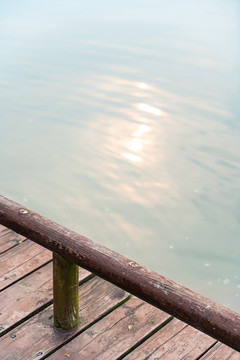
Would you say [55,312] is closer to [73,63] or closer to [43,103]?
[43,103]

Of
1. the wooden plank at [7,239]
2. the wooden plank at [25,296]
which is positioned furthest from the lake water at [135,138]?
the wooden plank at [25,296]

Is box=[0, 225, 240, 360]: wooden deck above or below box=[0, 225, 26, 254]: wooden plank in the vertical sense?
below

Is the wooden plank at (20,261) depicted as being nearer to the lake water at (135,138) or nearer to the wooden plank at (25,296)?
the wooden plank at (25,296)

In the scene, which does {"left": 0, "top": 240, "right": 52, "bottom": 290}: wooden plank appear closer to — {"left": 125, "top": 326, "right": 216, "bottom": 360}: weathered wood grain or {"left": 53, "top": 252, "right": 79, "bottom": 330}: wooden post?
{"left": 53, "top": 252, "right": 79, "bottom": 330}: wooden post

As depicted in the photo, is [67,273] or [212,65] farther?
[212,65]

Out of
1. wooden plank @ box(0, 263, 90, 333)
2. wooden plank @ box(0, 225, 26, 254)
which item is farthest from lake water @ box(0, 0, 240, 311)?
wooden plank @ box(0, 263, 90, 333)

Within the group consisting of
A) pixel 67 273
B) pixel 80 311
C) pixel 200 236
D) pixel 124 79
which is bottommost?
pixel 200 236

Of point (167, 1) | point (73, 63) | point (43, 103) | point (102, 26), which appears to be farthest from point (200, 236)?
point (167, 1)

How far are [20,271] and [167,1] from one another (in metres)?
13.7

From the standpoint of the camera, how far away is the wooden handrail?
4.87 ft

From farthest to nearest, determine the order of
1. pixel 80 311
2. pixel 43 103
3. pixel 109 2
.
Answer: pixel 109 2, pixel 43 103, pixel 80 311

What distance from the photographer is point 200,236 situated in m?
6.45

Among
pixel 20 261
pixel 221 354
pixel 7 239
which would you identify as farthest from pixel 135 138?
pixel 221 354

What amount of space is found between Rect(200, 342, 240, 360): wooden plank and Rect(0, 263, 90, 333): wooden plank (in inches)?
26.9
